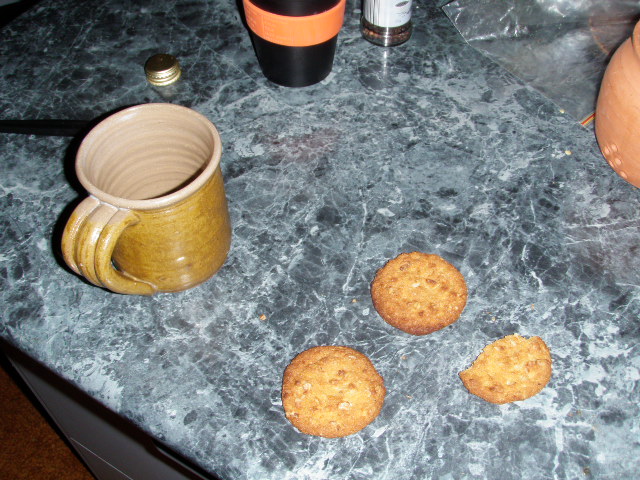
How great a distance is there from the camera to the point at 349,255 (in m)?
0.80

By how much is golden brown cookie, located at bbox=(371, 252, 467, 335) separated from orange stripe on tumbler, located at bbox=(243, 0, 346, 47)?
1.28ft

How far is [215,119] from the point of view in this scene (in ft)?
3.14

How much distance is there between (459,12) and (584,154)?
390 millimetres

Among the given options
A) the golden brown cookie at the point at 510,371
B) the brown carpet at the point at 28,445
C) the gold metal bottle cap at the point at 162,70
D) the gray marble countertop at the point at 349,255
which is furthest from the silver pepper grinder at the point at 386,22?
the brown carpet at the point at 28,445

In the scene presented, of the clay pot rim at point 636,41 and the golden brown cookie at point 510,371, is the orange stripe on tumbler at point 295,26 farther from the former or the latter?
the golden brown cookie at point 510,371

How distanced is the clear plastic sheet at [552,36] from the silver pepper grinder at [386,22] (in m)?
0.12

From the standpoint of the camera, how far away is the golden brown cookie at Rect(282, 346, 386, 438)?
64 cm

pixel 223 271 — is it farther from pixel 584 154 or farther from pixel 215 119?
pixel 584 154

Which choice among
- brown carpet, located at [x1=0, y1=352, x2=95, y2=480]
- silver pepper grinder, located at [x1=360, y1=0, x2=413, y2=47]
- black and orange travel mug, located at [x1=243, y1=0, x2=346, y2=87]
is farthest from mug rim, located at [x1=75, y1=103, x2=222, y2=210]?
brown carpet, located at [x1=0, y1=352, x2=95, y2=480]

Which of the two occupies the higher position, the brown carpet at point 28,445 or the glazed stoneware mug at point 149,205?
the glazed stoneware mug at point 149,205

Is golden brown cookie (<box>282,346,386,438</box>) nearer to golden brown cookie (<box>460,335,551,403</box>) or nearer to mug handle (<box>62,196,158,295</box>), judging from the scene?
golden brown cookie (<box>460,335,551,403</box>)

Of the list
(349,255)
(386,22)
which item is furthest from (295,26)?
(349,255)

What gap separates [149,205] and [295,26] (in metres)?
Result: 0.43

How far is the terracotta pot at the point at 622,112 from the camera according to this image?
0.76m
